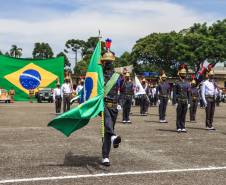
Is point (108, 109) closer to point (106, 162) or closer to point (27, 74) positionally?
point (106, 162)

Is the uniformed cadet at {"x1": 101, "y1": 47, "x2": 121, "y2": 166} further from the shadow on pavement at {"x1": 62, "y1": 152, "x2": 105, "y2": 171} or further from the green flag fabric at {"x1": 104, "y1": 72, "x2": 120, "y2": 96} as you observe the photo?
the shadow on pavement at {"x1": 62, "y1": 152, "x2": 105, "y2": 171}

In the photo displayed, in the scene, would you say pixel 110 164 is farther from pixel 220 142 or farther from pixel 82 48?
pixel 82 48

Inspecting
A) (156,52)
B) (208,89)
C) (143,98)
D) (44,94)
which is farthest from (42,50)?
(208,89)

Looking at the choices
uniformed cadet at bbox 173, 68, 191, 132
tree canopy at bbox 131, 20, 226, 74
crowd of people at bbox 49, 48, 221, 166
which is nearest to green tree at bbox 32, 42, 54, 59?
tree canopy at bbox 131, 20, 226, 74

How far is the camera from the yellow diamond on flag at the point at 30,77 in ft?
145

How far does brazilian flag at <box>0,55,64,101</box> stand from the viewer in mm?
43938

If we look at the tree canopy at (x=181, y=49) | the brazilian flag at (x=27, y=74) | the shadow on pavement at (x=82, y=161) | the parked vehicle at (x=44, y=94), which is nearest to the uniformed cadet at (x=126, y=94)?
the shadow on pavement at (x=82, y=161)

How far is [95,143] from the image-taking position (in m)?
11.6

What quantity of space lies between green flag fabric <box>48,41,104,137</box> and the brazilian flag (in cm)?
3637

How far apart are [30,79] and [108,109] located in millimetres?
37041

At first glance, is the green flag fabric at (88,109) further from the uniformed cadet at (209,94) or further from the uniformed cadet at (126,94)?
the uniformed cadet at (126,94)

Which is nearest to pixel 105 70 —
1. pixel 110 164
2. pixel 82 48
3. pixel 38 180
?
pixel 110 164

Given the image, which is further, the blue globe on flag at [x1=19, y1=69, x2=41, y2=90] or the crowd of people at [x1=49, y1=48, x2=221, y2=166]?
the blue globe on flag at [x1=19, y1=69, x2=41, y2=90]

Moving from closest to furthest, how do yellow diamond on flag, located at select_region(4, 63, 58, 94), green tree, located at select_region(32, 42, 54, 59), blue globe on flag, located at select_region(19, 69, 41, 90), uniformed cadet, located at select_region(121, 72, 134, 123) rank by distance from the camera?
uniformed cadet, located at select_region(121, 72, 134, 123), yellow diamond on flag, located at select_region(4, 63, 58, 94), blue globe on flag, located at select_region(19, 69, 41, 90), green tree, located at select_region(32, 42, 54, 59)
